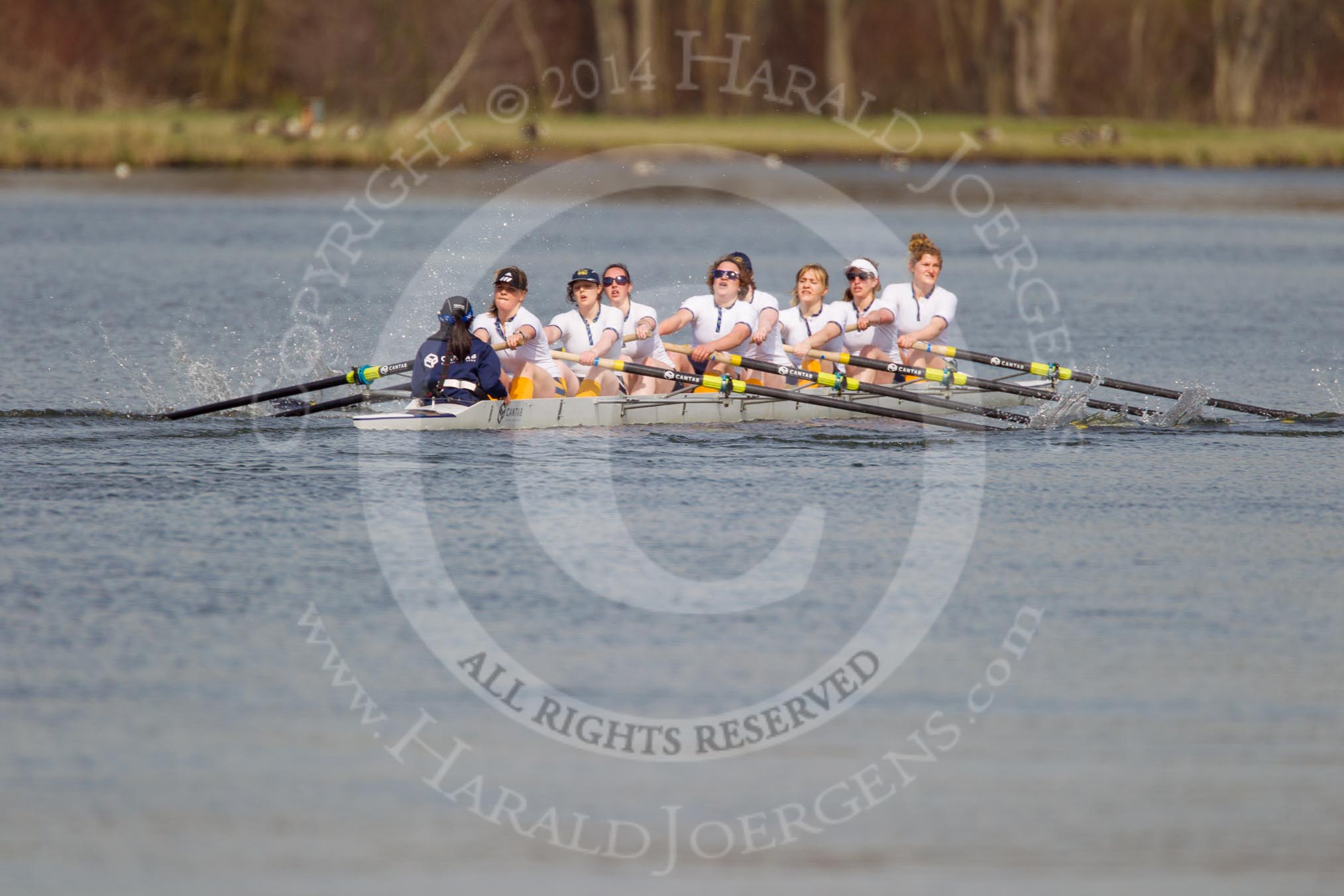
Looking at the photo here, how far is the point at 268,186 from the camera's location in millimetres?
46281

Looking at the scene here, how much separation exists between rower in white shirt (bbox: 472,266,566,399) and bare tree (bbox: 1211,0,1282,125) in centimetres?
5317

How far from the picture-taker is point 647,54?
→ 62.0m

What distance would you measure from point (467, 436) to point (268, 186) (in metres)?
33.5

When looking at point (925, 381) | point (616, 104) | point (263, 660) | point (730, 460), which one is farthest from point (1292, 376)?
point (616, 104)

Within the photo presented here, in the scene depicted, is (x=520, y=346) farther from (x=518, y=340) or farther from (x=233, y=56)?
(x=233, y=56)

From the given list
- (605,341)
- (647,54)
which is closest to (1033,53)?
(647,54)

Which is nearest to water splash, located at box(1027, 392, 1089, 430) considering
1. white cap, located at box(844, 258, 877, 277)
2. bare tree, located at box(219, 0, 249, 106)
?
white cap, located at box(844, 258, 877, 277)

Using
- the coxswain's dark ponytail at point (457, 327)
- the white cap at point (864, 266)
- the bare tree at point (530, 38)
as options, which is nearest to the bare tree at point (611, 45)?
the bare tree at point (530, 38)

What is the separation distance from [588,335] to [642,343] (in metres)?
0.69

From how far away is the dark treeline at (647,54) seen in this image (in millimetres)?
58812

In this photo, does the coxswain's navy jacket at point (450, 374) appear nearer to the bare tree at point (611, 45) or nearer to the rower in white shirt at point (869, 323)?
the rower in white shirt at point (869, 323)

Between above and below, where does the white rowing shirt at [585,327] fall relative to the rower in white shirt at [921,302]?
below

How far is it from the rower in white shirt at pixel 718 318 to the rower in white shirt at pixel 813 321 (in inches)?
22.5

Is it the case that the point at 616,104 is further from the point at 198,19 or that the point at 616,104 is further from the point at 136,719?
the point at 136,719
